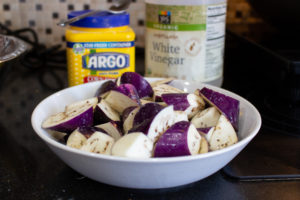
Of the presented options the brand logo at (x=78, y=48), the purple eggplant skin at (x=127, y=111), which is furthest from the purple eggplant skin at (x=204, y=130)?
the brand logo at (x=78, y=48)

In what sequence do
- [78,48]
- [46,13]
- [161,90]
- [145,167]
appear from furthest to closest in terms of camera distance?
[46,13], [78,48], [161,90], [145,167]

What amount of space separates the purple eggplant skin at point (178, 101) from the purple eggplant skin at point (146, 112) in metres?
0.06

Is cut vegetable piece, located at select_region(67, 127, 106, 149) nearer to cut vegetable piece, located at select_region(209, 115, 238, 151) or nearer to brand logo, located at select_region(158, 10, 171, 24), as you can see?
cut vegetable piece, located at select_region(209, 115, 238, 151)

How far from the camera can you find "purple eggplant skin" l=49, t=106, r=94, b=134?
22.0 inches

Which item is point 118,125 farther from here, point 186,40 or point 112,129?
point 186,40

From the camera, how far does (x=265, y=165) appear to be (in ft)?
1.96

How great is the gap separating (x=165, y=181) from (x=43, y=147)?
0.27 m

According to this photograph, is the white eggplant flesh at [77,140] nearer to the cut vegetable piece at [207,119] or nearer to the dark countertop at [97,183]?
the dark countertop at [97,183]

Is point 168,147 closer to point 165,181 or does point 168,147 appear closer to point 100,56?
point 165,181

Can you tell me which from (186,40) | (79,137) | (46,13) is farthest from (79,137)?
(46,13)

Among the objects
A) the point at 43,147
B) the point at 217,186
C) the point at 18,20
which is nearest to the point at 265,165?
the point at 217,186

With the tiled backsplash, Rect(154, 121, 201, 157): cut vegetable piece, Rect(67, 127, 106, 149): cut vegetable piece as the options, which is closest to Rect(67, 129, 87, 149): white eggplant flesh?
Rect(67, 127, 106, 149): cut vegetable piece

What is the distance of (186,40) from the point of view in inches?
30.6

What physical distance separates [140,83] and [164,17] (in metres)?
0.18
